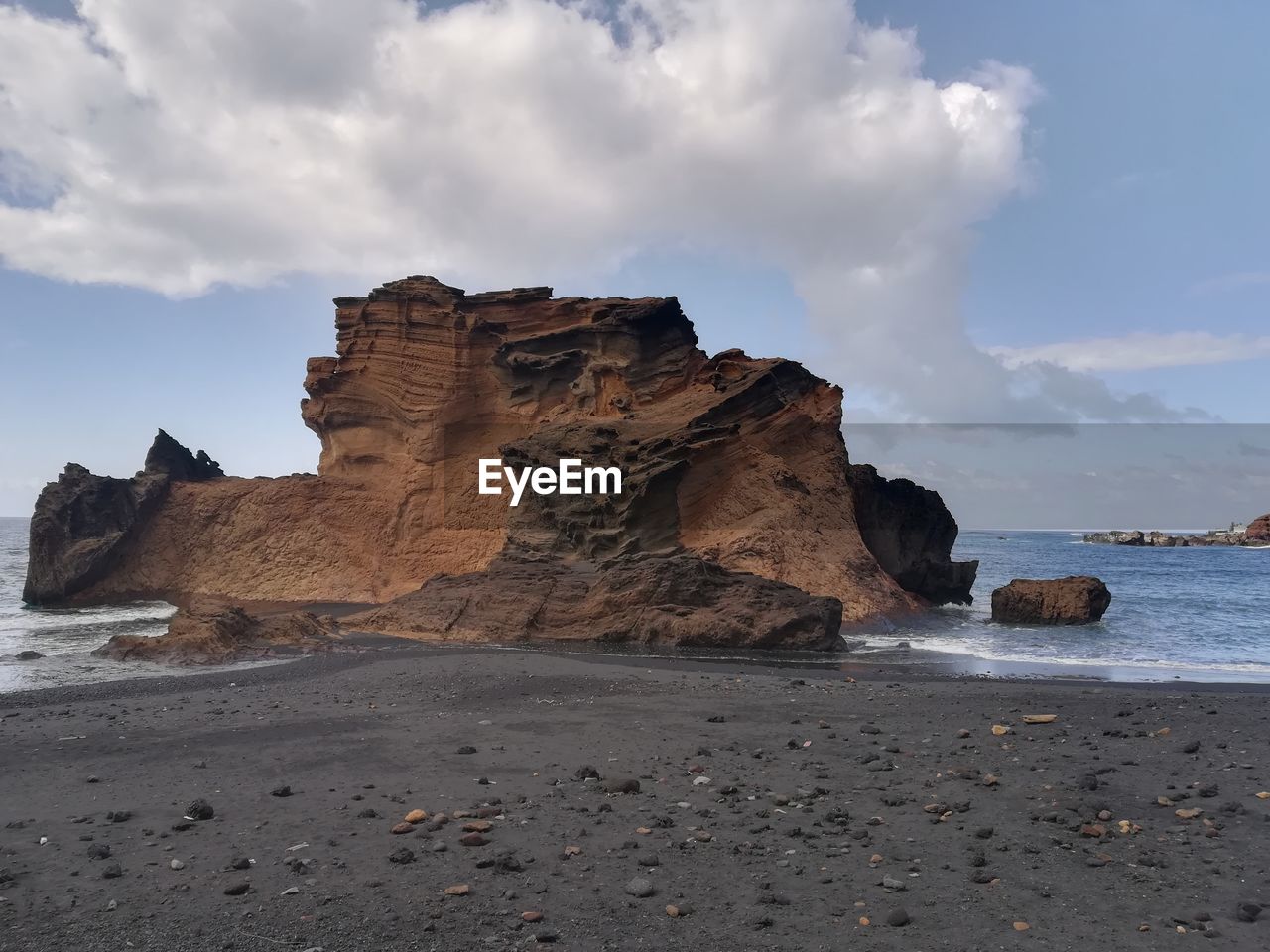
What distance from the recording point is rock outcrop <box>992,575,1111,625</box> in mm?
23656

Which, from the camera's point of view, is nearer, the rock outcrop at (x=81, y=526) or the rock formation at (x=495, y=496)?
the rock formation at (x=495, y=496)

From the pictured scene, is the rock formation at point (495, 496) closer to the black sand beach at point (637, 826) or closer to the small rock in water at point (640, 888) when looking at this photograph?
the black sand beach at point (637, 826)

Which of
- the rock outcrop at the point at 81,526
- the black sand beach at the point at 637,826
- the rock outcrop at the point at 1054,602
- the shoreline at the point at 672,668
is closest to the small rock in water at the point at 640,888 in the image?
the black sand beach at the point at 637,826

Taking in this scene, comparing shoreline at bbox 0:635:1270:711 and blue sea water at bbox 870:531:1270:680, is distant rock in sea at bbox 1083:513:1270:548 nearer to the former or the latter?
blue sea water at bbox 870:531:1270:680

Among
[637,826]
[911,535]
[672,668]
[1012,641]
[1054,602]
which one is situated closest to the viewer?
[637,826]

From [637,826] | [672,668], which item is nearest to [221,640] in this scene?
[672,668]

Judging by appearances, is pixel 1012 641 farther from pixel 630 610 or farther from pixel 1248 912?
pixel 1248 912

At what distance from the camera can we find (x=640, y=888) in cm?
462

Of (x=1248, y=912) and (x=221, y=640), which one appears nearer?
(x=1248, y=912)

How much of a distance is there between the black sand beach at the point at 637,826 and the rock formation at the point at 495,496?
45.4 ft

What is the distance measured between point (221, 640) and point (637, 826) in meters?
12.4

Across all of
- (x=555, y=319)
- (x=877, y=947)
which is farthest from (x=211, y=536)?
(x=877, y=947)

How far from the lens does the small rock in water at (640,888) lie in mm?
4583

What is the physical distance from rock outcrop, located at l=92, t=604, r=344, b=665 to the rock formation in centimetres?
661
